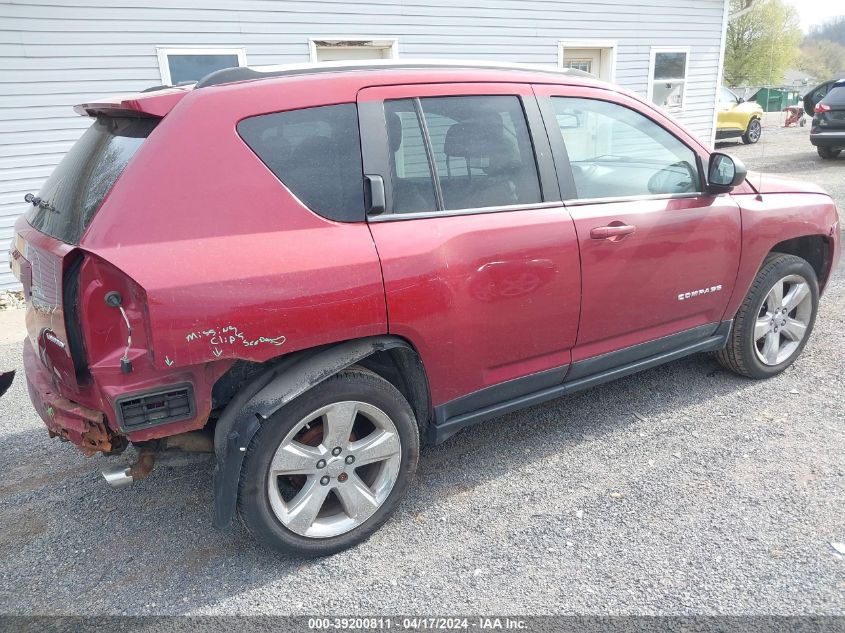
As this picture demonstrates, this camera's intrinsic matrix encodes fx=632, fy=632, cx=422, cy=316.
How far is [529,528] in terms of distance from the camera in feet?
9.00

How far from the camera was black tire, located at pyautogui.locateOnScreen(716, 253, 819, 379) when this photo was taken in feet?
12.4

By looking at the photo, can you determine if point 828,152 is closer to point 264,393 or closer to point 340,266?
point 340,266

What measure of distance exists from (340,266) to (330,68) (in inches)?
34.2

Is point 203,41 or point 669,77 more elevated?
point 203,41

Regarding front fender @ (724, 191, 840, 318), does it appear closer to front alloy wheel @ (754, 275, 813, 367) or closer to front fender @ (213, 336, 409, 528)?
front alloy wheel @ (754, 275, 813, 367)

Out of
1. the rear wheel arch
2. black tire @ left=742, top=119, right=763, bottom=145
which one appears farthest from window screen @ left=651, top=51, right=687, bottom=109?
the rear wheel arch

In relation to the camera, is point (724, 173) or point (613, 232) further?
point (724, 173)

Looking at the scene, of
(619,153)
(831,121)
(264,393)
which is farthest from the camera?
(831,121)

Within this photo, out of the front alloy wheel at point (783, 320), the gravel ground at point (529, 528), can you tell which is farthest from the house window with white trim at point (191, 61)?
the front alloy wheel at point (783, 320)

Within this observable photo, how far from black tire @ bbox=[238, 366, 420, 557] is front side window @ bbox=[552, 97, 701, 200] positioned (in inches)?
54.6

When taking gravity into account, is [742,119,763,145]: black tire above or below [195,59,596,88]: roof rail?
below

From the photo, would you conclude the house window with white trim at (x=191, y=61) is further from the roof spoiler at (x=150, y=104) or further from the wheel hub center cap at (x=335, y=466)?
the wheel hub center cap at (x=335, y=466)

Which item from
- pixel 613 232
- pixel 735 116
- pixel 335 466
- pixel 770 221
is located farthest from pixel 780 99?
pixel 335 466

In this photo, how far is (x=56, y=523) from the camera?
9.61 ft
